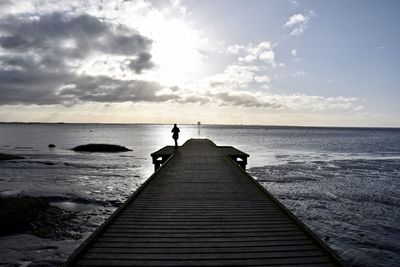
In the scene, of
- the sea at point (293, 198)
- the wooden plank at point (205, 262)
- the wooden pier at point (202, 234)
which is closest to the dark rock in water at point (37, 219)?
the sea at point (293, 198)

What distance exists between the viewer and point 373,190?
22141mm

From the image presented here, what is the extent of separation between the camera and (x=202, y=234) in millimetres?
6801

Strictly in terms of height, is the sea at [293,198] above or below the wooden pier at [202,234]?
below

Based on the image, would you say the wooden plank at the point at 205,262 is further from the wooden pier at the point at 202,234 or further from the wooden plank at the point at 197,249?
the wooden plank at the point at 197,249

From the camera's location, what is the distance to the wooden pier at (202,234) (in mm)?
5613

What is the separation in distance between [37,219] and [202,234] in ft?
34.0

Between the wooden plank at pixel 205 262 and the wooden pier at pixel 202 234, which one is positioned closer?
the wooden plank at pixel 205 262

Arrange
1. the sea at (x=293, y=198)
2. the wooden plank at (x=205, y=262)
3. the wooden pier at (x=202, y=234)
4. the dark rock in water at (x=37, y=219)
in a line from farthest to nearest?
the dark rock in water at (x=37, y=219) < the sea at (x=293, y=198) < the wooden pier at (x=202, y=234) < the wooden plank at (x=205, y=262)

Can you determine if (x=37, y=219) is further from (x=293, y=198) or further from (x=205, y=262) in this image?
(x=293, y=198)

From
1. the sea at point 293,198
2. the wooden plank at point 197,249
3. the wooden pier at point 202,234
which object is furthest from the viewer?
the sea at point 293,198

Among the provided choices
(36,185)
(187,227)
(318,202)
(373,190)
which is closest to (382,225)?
(318,202)

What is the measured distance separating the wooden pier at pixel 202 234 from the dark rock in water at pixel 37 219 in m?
4.81

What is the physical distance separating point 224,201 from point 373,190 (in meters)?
16.7

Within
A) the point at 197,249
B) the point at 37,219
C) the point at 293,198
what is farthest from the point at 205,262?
the point at 293,198
